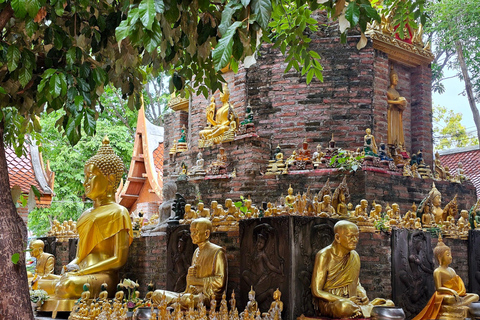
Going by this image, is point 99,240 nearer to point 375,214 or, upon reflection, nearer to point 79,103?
point 375,214

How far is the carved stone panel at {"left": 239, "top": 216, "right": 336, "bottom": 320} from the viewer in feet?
22.3

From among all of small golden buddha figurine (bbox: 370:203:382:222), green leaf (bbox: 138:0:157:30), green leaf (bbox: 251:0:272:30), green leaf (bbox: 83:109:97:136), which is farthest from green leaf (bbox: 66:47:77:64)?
small golden buddha figurine (bbox: 370:203:382:222)

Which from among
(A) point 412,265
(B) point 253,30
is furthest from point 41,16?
(A) point 412,265

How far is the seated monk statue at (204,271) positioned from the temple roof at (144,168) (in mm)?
9137

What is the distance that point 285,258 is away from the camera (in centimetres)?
688

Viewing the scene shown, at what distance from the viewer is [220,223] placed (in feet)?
26.4

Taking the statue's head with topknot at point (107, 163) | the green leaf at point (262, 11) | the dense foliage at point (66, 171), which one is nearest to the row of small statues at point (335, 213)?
the statue's head with topknot at point (107, 163)

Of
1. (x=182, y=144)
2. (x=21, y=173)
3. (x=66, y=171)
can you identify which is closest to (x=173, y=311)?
(x=182, y=144)

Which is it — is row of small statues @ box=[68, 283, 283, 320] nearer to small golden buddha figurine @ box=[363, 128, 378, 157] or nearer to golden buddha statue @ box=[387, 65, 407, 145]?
small golden buddha figurine @ box=[363, 128, 378, 157]

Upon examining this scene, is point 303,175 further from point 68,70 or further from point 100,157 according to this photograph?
point 68,70

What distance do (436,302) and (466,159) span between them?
1154 centimetres

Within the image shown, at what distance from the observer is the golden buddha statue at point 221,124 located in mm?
10977

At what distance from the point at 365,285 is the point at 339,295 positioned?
4.46 ft

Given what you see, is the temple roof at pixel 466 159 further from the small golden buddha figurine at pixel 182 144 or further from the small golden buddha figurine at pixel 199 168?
the small golden buddha figurine at pixel 199 168
